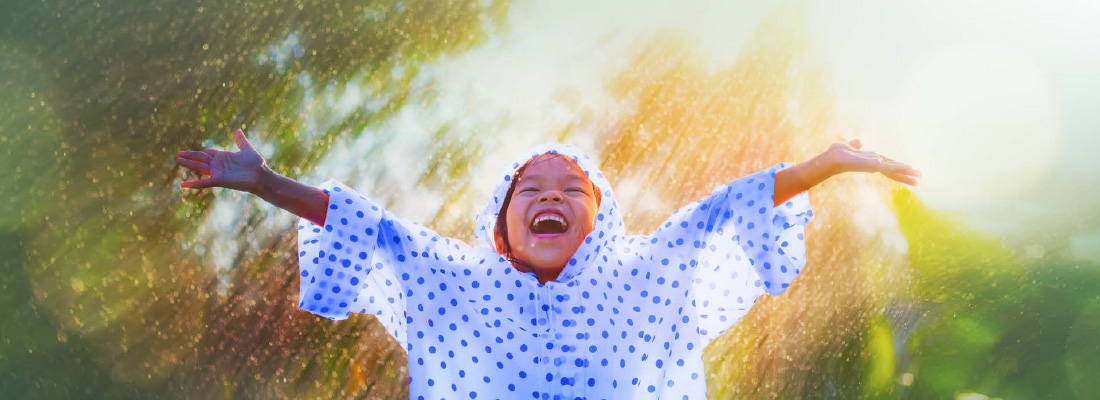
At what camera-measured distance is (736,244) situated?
5.77 ft

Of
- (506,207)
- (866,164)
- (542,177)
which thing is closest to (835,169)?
(866,164)

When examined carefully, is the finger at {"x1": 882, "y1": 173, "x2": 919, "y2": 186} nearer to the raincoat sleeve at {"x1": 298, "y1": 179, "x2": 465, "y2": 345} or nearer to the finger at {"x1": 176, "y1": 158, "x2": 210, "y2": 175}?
the raincoat sleeve at {"x1": 298, "y1": 179, "x2": 465, "y2": 345}

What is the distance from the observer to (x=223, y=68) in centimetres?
461

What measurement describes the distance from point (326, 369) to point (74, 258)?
1.57 meters

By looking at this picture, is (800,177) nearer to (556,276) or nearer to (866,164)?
(866,164)

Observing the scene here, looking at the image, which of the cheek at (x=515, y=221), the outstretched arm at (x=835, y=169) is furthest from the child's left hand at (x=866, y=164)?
the cheek at (x=515, y=221)

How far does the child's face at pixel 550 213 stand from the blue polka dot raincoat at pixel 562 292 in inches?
1.8

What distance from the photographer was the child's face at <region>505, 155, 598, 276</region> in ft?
5.60

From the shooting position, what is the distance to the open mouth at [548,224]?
5.63ft

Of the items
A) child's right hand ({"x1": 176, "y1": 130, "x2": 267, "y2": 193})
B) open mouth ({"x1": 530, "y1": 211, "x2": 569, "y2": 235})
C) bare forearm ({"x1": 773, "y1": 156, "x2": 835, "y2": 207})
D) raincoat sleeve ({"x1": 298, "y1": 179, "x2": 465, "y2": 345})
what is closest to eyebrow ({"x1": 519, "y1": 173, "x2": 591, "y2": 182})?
open mouth ({"x1": 530, "y1": 211, "x2": 569, "y2": 235})

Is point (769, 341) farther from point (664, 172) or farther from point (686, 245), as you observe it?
point (686, 245)

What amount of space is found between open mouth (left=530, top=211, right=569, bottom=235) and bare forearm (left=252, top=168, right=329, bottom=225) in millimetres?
419

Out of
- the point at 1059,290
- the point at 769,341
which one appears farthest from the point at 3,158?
the point at 1059,290

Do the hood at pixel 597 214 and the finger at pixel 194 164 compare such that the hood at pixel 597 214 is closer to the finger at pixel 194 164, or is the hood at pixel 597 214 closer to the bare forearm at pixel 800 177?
the bare forearm at pixel 800 177
